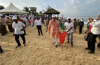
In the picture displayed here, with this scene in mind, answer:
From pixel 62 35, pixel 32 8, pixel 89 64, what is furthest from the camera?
pixel 32 8

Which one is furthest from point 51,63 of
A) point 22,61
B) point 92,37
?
point 92,37

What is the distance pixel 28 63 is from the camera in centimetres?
254

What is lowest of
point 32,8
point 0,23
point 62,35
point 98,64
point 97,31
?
point 98,64

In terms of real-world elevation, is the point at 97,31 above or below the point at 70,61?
above

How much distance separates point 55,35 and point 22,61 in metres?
2.04

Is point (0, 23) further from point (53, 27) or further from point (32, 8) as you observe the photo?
point (32, 8)

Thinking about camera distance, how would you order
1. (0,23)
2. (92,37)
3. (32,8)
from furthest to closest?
(32,8), (0,23), (92,37)

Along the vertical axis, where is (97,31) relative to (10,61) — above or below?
above

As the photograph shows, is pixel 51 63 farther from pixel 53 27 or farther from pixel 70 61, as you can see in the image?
pixel 53 27

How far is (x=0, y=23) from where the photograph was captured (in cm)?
595

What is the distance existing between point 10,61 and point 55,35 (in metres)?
2.41

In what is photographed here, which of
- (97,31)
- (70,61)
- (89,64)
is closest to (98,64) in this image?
(89,64)

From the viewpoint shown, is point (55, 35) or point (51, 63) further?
point (55, 35)

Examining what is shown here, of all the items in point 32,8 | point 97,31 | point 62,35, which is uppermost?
point 32,8
